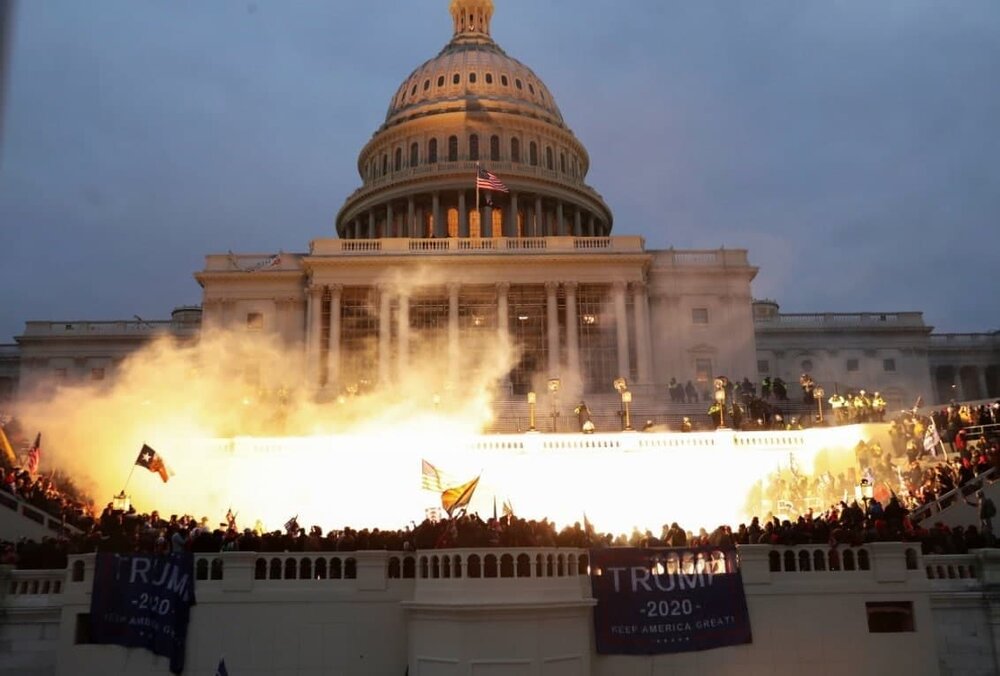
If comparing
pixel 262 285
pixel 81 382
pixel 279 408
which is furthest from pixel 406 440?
pixel 81 382

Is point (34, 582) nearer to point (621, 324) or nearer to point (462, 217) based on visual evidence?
point (621, 324)

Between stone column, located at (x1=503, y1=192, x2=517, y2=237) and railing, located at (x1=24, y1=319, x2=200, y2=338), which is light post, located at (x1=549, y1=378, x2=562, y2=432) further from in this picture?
railing, located at (x1=24, y1=319, x2=200, y2=338)

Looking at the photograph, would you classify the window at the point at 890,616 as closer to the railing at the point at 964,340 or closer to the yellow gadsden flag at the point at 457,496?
the yellow gadsden flag at the point at 457,496

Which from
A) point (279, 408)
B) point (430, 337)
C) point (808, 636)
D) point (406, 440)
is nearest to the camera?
point (808, 636)

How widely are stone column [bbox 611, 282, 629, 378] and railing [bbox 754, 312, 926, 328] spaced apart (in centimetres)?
2253

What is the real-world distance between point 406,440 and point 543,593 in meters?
18.7

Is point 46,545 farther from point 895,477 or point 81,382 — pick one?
point 81,382

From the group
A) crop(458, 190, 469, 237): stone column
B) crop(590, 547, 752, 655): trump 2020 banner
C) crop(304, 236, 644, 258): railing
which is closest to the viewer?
crop(590, 547, 752, 655): trump 2020 banner

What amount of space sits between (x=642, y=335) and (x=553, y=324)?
543cm

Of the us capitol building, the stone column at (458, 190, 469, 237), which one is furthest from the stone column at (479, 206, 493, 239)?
the us capitol building

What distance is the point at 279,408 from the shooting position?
140 ft

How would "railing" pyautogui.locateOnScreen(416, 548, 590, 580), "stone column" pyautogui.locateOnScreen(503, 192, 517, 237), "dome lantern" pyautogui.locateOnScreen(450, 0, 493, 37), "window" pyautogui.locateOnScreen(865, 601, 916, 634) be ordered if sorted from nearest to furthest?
1. "railing" pyautogui.locateOnScreen(416, 548, 590, 580)
2. "window" pyautogui.locateOnScreen(865, 601, 916, 634)
3. "stone column" pyautogui.locateOnScreen(503, 192, 517, 237)
4. "dome lantern" pyautogui.locateOnScreen(450, 0, 493, 37)

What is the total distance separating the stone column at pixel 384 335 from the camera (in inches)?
2142

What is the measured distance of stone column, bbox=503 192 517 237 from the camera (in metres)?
74.9
